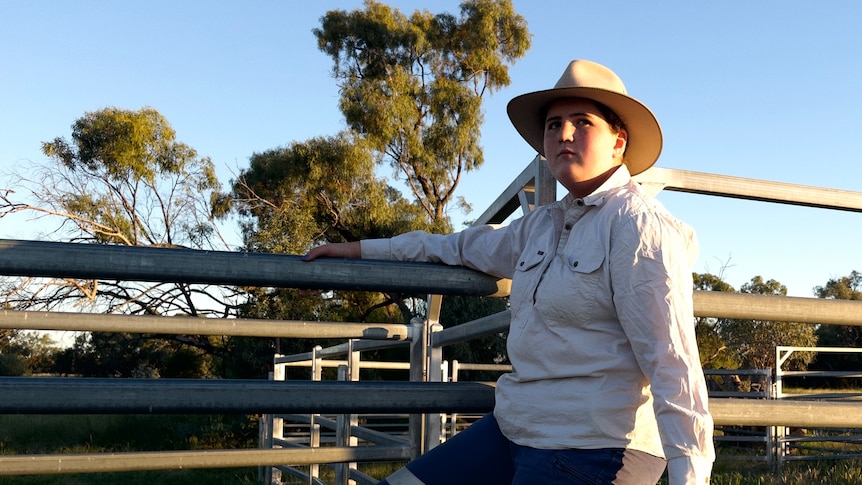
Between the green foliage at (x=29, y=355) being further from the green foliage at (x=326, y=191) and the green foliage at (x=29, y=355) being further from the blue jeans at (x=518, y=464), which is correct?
the blue jeans at (x=518, y=464)

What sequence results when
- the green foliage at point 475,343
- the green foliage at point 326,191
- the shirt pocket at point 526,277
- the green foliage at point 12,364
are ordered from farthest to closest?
the green foliage at point 12,364 → the green foliage at point 326,191 → the green foliage at point 475,343 → the shirt pocket at point 526,277

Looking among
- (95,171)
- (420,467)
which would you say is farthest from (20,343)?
(420,467)

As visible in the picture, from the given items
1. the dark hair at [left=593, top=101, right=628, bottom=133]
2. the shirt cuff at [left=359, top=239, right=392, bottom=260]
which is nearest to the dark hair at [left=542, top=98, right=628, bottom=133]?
the dark hair at [left=593, top=101, right=628, bottom=133]

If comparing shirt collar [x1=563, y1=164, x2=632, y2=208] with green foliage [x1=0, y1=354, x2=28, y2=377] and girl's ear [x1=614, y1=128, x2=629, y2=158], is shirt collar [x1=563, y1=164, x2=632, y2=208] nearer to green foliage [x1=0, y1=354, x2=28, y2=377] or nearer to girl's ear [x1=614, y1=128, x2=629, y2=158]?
girl's ear [x1=614, y1=128, x2=629, y2=158]

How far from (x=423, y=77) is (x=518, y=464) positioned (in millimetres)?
20925

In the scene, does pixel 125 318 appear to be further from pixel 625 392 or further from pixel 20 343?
pixel 20 343

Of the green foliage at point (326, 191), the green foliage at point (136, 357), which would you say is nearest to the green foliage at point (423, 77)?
the green foliage at point (326, 191)

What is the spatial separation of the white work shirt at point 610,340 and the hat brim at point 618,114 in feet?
0.55

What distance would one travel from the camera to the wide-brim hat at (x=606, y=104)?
5.80ft

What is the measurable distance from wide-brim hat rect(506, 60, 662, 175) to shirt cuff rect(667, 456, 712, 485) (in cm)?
76

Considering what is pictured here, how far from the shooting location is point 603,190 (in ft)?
5.55

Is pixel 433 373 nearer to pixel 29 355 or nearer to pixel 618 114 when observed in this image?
pixel 618 114

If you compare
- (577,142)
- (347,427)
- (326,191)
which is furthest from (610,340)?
(326,191)

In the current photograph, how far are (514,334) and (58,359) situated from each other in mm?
23115
